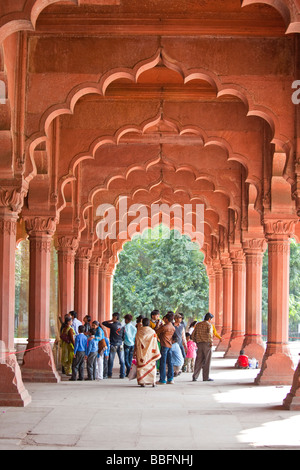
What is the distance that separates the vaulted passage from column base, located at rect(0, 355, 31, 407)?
2 centimetres

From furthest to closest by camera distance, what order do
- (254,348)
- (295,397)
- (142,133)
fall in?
(254,348)
(142,133)
(295,397)

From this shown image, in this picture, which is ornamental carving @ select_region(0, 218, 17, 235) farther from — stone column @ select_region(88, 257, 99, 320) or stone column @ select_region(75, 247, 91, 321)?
stone column @ select_region(88, 257, 99, 320)

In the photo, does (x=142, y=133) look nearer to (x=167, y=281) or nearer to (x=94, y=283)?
(x=94, y=283)

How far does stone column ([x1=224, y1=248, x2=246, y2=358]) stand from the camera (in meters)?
21.7

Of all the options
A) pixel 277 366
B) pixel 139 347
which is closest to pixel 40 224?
pixel 139 347

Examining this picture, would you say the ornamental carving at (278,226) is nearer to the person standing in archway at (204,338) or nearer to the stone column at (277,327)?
the stone column at (277,327)

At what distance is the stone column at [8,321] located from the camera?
10.0m

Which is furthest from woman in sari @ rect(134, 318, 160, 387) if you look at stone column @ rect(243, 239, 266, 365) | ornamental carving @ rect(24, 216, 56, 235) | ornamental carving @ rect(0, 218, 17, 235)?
stone column @ rect(243, 239, 266, 365)

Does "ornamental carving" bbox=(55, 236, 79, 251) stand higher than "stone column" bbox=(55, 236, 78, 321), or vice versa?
"ornamental carving" bbox=(55, 236, 79, 251)

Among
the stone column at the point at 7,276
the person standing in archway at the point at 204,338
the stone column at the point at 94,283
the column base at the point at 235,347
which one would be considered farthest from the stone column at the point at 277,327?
the stone column at the point at 94,283

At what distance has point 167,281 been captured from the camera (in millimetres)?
48406

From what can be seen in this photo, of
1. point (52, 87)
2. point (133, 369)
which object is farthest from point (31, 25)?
point (133, 369)

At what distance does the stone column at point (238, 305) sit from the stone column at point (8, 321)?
11.8 m

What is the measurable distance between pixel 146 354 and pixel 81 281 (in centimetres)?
776
